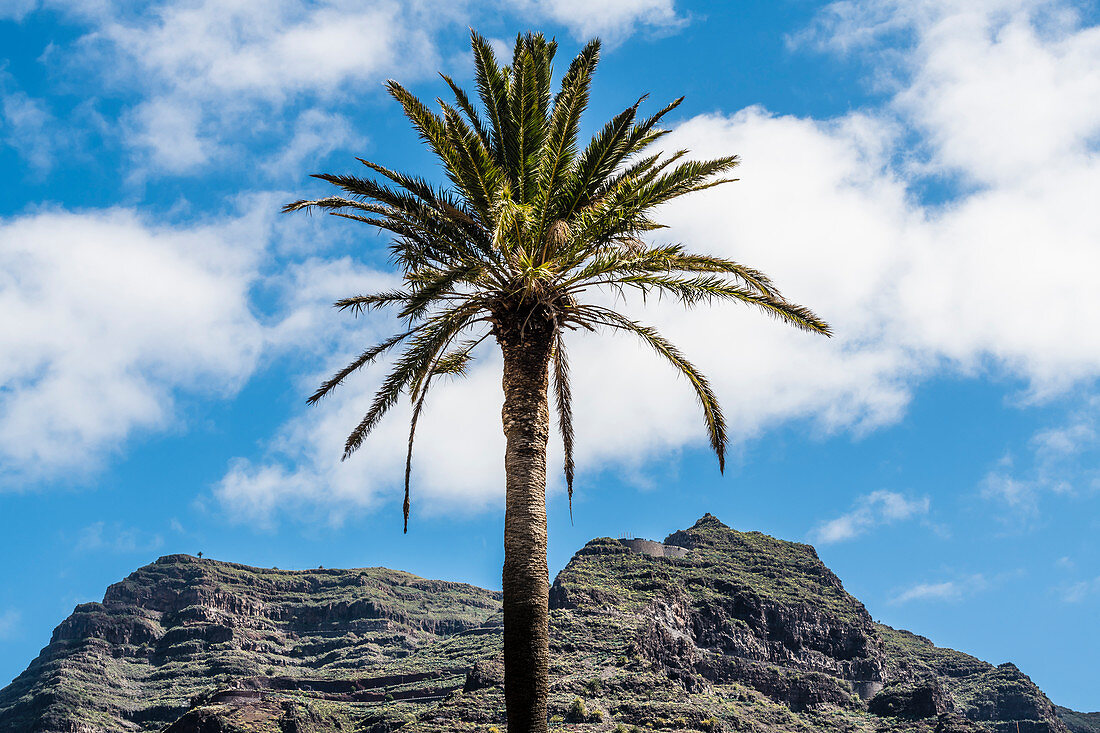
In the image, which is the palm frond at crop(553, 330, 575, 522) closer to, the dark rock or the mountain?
the mountain

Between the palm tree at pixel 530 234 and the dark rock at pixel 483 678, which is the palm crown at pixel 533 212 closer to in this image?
the palm tree at pixel 530 234

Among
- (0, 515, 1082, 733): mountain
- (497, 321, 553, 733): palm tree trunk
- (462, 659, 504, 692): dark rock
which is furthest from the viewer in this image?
(0, 515, 1082, 733): mountain

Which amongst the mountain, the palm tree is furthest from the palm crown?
the mountain

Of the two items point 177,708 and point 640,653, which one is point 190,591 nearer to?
point 177,708

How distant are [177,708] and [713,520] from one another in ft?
345

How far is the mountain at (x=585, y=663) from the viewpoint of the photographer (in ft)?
310

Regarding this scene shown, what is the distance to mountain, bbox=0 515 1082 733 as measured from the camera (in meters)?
94.4

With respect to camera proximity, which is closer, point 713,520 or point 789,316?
point 789,316

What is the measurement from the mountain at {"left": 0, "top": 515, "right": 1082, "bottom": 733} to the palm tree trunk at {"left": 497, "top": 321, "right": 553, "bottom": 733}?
69.3 metres

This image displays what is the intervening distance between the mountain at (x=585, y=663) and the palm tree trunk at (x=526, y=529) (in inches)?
2730

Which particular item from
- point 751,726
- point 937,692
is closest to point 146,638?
point 751,726

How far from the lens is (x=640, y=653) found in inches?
4166

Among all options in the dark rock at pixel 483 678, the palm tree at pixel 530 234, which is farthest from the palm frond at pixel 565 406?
the dark rock at pixel 483 678

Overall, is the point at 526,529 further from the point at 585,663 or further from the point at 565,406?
the point at 585,663
